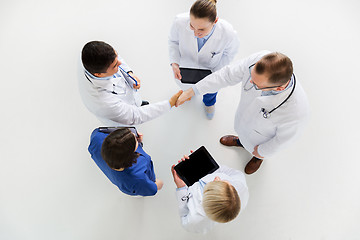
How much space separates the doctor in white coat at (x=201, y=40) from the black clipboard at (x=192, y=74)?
0.04m

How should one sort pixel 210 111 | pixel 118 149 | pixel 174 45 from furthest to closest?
pixel 210 111 → pixel 174 45 → pixel 118 149

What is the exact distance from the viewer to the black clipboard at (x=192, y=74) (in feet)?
6.40

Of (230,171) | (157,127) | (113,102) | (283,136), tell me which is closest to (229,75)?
(283,136)

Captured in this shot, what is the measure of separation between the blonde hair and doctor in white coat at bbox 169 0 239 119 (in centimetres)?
101

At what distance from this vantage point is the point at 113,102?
59.6 inches

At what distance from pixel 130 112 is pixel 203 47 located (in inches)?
28.9

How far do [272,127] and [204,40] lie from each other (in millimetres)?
808

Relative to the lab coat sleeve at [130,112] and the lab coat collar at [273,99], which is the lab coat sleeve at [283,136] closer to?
the lab coat collar at [273,99]

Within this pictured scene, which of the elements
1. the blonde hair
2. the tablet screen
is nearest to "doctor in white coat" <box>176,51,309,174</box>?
the tablet screen

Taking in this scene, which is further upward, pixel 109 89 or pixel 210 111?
pixel 109 89

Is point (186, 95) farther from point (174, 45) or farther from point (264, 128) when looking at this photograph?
point (264, 128)
